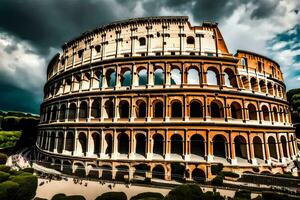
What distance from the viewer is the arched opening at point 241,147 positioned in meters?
21.0

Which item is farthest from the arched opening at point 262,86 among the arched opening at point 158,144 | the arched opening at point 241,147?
the arched opening at point 158,144

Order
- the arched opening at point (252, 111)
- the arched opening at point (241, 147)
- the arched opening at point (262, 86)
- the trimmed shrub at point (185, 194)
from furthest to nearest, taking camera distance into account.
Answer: the arched opening at point (262, 86), the arched opening at point (252, 111), the arched opening at point (241, 147), the trimmed shrub at point (185, 194)

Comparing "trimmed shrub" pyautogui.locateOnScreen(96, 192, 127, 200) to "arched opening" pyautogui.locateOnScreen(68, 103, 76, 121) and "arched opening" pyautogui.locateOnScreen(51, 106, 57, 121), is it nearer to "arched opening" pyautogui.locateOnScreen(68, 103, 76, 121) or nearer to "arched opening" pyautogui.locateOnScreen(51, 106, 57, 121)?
"arched opening" pyautogui.locateOnScreen(68, 103, 76, 121)

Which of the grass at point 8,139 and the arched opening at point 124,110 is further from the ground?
the arched opening at point 124,110

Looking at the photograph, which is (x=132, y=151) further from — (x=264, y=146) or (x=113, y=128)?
(x=264, y=146)

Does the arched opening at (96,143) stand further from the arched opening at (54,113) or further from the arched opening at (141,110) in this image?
the arched opening at (54,113)

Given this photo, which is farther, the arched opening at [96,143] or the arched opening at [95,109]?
the arched opening at [95,109]

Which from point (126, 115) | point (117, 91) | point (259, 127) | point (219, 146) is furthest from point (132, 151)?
point (259, 127)

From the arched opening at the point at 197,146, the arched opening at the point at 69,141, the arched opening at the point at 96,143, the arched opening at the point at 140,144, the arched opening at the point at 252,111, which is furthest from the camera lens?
the arched opening at the point at 69,141

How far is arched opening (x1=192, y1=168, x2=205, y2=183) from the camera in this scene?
60.9ft

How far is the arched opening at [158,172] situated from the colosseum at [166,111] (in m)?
0.10

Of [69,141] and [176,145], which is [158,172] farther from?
[69,141]

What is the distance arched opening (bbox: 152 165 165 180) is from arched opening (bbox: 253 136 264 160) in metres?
11.7

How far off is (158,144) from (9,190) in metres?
14.6
